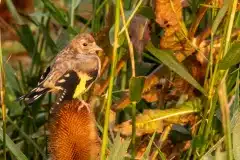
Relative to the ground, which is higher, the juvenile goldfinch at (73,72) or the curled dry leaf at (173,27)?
the curled dry leaf at (173,27)

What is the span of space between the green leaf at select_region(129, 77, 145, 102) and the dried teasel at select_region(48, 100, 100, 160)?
0.11 metres

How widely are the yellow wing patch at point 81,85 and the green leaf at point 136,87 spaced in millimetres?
336

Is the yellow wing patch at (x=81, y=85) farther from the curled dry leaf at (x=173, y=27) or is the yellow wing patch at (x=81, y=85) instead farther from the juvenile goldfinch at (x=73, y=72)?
the curled dry leaf at (x=173, y=27)

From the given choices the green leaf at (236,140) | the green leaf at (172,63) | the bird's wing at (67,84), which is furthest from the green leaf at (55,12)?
the green leaf at (236,140)

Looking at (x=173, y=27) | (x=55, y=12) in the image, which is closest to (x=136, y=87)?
(x=173, y=27)

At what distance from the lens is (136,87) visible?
5.65 ft

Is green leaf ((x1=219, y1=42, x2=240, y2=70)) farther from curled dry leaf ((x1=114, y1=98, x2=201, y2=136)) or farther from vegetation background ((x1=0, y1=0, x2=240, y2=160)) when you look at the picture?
curled dry leaf ((x1=114, y1=98, x2=201, y2=136))

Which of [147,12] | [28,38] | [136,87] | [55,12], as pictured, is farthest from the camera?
[28,38]

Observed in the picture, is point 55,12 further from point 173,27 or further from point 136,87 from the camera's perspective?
point 136,87

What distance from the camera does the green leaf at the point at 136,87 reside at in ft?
5.59

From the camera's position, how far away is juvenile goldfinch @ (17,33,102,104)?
2.12 metres

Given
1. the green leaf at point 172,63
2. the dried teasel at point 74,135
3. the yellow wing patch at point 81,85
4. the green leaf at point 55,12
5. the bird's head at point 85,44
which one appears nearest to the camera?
the dried teasel at point 74,135

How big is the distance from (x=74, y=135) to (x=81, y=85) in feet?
1.77

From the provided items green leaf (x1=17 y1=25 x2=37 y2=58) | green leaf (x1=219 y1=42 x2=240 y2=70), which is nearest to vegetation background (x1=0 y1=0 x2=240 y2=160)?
green leaf (x1=219 y1=42 x2=240 y2=70)
